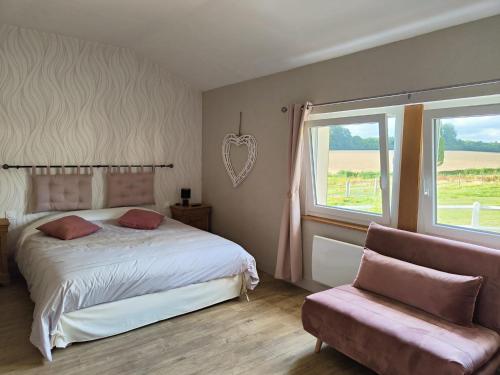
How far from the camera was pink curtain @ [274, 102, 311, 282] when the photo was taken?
3482 millimetres

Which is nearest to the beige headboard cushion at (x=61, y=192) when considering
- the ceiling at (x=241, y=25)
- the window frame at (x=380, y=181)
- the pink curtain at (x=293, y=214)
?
the ceiling at (x=241, y=25)

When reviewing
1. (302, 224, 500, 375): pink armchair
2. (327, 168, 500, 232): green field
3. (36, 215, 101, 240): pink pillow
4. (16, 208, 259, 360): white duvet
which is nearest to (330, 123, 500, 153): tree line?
(327, 168, 500, 232): green field

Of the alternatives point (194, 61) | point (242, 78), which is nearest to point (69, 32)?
point (194, 61)

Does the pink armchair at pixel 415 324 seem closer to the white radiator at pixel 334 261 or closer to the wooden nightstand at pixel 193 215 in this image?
the white radiator at pixel 334 261

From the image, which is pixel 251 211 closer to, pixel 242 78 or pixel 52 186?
pixel 242 78

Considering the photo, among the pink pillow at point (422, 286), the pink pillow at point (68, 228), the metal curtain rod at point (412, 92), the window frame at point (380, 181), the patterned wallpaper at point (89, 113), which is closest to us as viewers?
the pink pillow at point (422, 286)

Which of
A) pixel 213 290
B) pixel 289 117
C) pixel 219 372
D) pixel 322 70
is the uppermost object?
pixel 322 70

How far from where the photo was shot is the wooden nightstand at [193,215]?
4707mm

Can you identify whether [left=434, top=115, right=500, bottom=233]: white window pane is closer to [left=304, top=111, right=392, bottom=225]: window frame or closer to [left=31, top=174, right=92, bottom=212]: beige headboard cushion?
[left=304, top=111, right=392, bottom=225]: window frame

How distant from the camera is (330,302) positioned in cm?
240

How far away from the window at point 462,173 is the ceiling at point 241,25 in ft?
2.15

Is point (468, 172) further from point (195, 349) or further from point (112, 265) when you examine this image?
point (112, 265)

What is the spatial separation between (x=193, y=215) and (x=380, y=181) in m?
2.58

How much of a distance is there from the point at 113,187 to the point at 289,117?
90.4 inches
